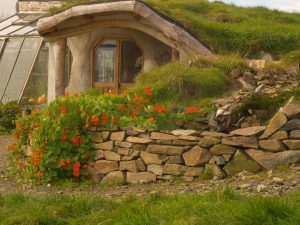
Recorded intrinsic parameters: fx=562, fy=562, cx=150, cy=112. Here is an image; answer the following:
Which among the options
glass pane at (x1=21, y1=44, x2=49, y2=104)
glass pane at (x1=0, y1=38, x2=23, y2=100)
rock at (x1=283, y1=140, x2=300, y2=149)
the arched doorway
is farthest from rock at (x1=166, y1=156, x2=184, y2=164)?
glass pane at (x1=0, y1=38, x2=23, y2=100)

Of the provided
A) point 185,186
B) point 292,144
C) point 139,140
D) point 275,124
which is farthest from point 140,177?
point 292,144

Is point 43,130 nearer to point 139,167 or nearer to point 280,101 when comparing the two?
point 139,167

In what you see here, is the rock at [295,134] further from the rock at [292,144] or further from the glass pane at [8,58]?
the glass pane at [8,58]

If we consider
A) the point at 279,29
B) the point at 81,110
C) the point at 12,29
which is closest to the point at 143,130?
the point at 81,110

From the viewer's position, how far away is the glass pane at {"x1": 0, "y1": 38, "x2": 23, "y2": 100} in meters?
17.7

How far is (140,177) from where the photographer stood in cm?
790

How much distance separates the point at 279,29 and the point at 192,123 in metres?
6.91

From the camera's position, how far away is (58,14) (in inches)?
531

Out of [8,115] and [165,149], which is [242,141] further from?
[8,115]

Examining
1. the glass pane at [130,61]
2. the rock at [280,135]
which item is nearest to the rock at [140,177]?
the rock at [280,135]

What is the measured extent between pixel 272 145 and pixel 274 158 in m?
0.18

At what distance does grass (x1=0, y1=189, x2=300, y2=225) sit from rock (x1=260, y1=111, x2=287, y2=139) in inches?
84.5

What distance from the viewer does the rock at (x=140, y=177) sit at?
7.82 metres

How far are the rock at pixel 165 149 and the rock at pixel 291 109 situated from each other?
146 centimetres
